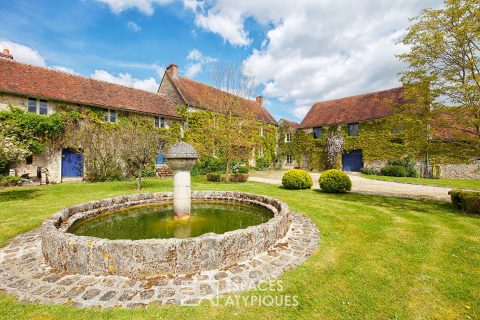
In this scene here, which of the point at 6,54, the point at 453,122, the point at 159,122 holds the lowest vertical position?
the point at 453,122

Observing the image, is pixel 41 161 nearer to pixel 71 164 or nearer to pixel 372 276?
pixel 71 164

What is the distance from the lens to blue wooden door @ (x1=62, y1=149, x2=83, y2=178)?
17062 millimetres

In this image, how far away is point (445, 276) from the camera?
157 inches

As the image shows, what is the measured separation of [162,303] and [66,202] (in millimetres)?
8636

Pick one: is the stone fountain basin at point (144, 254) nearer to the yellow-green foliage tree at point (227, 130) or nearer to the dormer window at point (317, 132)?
the yellow-green foliage tree at point (227, 130)

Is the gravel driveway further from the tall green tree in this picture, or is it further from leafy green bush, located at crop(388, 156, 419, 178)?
leafy green bush, located at crop(388, 156, 419, 178)

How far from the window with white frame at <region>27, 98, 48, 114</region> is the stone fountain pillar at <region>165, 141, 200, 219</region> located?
50.5ft

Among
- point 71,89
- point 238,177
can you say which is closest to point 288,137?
point 238,177

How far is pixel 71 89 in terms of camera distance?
58.5 ft

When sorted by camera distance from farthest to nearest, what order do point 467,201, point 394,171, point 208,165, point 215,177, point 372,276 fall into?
point 208,165, point 394,171, point 215,177, point 467,201, point 372,276

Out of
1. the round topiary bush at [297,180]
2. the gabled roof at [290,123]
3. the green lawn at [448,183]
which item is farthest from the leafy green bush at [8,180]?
the gabled roof at [290,123]

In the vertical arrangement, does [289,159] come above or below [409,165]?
above

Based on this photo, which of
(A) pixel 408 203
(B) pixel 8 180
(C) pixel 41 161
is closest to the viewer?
(A) pixel 408 203

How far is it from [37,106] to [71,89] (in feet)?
9.13
